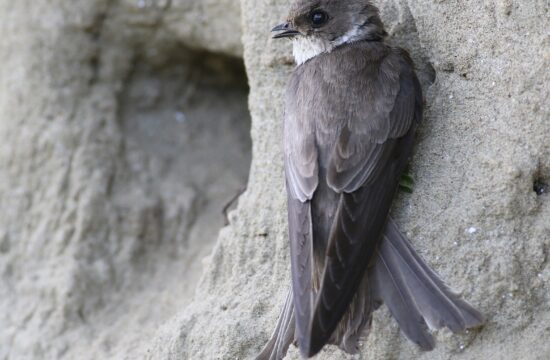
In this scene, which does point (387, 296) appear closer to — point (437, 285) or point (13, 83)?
point (437, 285)

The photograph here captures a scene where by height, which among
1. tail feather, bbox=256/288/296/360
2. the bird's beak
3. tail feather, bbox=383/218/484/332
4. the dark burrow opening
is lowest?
the dark burrow opening

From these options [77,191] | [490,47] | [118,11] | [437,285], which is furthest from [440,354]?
[118,11]

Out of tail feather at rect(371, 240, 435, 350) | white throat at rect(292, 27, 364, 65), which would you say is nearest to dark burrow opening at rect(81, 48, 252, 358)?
white throat at rect(292, 27, 364, 65)

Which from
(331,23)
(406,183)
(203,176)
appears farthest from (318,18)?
(203,176)

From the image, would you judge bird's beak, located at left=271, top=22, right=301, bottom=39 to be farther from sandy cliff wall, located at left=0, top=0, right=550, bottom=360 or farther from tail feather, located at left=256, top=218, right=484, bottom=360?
tail feather, located at left=256, top=218, right=484, bottom=360

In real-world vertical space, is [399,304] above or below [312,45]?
below

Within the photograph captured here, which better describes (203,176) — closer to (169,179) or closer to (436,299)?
(169,179)

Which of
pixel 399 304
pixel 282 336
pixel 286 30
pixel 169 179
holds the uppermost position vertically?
pixel 286 30
